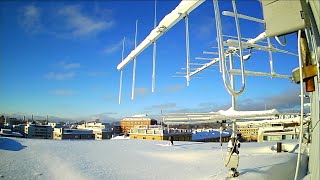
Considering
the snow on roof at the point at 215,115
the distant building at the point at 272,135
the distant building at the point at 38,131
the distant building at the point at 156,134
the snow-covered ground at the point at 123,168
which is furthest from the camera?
the distant building at the point at 38,131

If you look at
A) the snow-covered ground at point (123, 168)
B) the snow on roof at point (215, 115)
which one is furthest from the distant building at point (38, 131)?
the snow on roof at point (215, 115)

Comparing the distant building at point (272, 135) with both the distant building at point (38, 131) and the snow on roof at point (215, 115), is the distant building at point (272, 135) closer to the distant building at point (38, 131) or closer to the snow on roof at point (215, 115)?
the snow on roof at point (215, 115)

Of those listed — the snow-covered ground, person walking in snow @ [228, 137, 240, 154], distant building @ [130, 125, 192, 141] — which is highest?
person walking in snow @ [228, 137, 240, 154]

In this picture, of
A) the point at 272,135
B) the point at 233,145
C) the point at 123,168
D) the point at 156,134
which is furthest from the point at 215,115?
the point at 156,134

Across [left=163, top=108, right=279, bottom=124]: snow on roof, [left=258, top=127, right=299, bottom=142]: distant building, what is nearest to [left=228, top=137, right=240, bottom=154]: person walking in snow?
[left=163, top=108, right=279, bottom=124]: snow on roof

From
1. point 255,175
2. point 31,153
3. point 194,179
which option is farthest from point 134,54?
point 31,153

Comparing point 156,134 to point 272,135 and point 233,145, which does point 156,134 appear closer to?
point 272,135

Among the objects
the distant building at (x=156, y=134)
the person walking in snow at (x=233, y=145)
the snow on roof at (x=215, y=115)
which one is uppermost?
the snow on roof at (x=215, y=115)

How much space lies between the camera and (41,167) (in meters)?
7.45

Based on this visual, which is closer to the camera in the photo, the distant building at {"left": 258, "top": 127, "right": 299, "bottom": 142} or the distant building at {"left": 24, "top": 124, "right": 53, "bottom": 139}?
the distant building at {"left": 258, "top": 127, "right": 299, "bottom": 142}

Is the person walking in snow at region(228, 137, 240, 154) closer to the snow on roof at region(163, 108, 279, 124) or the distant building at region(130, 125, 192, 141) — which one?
the snow on roof at region(163, 108, 279, 124)

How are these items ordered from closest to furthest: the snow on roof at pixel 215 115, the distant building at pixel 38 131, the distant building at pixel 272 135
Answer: the snow on roof at pixel 215 115 → the distant building at pixel 272 135 → the distant building at pixel 38 131

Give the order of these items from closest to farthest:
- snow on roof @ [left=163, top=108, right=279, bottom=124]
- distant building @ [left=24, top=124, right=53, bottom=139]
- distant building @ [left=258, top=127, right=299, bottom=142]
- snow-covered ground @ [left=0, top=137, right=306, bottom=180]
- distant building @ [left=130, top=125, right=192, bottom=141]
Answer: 1. snow on roof @ [left=163, top=108, right=279, bottom=124]
2. snow-covered ground @ [left=0, top=137, right=306, bottom=180]
3. distant building @ [left=258, top=127, right=299, bottom=142]
4. distant building @ [left=130, top=125, right=192, bottom=141]
5. distant building @ [left=24, top=124, right=53, bottom=139]

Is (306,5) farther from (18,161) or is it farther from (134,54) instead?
(18,161)
